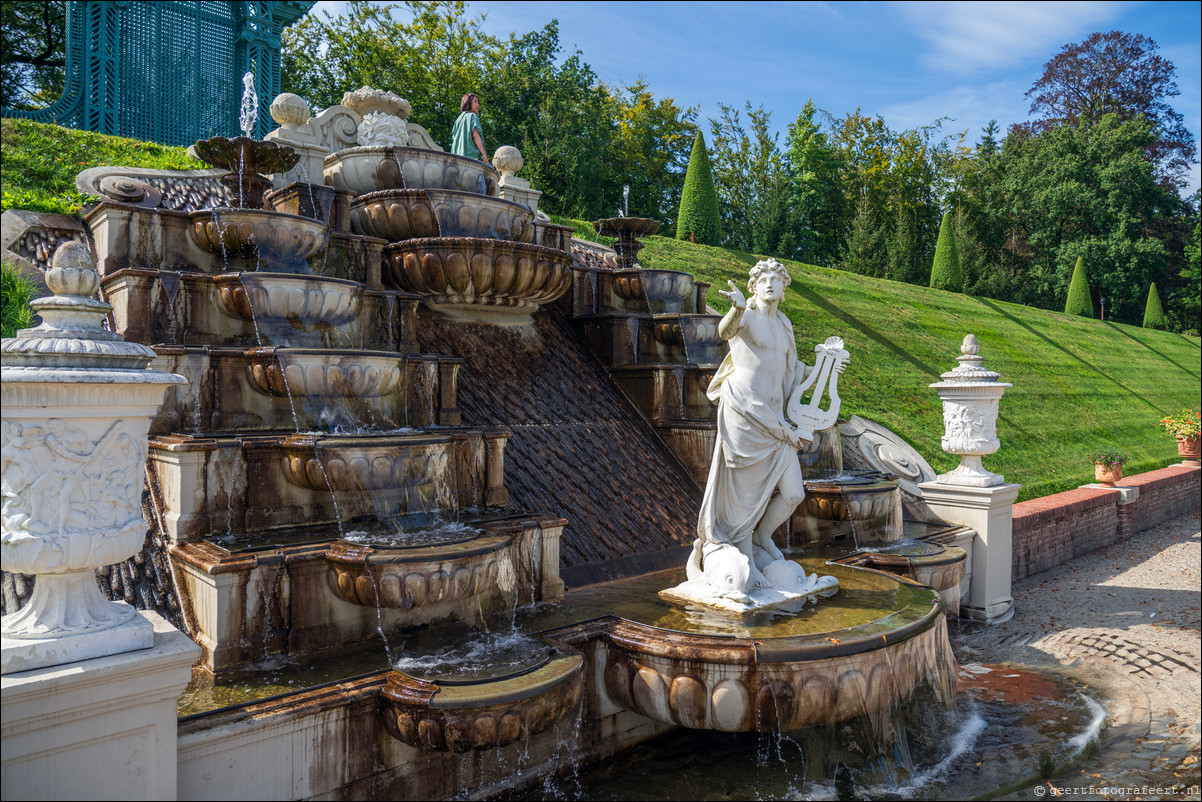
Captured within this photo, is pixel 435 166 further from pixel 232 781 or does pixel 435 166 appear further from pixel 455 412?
pixel 232 781

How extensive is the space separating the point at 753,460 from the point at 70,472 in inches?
170

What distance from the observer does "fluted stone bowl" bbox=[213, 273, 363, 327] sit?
6.34 meters

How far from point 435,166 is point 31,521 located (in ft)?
24.0

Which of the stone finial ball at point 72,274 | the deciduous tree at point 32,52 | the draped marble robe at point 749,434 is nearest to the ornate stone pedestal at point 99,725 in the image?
the stone finial ball at point 72,274

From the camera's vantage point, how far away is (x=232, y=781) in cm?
382

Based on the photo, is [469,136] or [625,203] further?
[625,203]

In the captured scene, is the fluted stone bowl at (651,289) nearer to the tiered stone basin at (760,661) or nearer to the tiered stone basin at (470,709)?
the tiered stone basin at (760,661)

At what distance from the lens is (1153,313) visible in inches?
1474

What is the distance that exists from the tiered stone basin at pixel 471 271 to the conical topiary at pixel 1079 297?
34423 mm

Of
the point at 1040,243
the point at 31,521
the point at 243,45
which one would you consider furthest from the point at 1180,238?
the point at 31,521

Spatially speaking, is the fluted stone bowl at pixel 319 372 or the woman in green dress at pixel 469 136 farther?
the woman in green dress at pixel 469 136

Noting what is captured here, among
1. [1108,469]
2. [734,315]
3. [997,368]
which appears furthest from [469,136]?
[997,368]

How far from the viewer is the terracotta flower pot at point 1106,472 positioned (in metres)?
14.0

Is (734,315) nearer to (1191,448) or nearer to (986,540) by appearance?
(986,540)
